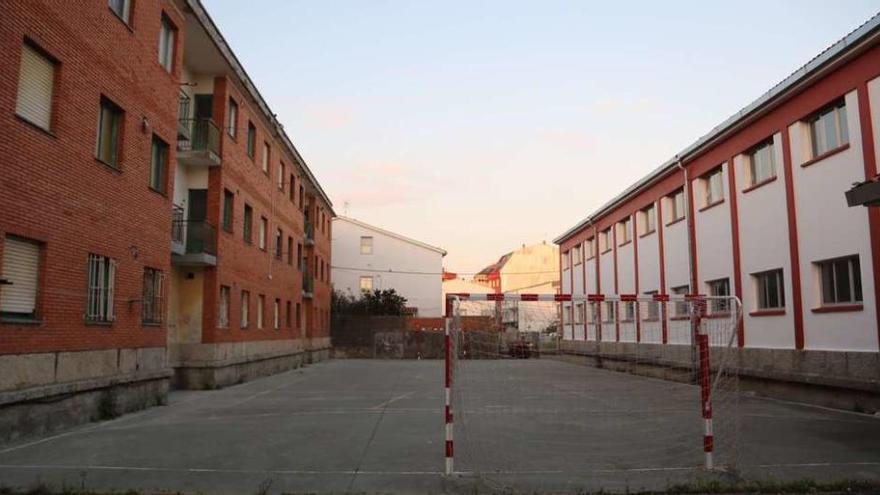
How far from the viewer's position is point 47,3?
1082 cm

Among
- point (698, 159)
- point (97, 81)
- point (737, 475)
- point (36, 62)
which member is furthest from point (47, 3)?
point (698, 159)

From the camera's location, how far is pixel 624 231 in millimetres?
31141

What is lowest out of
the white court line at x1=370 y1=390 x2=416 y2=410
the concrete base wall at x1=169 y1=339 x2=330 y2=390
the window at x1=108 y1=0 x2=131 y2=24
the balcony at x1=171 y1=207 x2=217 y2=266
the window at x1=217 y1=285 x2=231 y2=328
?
the white court line at x1=370 y1=390 x2=416 y2=410

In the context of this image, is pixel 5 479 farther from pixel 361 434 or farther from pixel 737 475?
pixel 737 475

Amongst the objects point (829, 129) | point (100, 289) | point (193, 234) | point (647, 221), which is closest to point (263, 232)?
point (193, 234)

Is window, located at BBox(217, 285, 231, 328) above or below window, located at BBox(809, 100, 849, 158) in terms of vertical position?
below

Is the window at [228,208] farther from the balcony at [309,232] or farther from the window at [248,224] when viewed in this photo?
the balcony at [309,232]

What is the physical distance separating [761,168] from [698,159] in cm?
390

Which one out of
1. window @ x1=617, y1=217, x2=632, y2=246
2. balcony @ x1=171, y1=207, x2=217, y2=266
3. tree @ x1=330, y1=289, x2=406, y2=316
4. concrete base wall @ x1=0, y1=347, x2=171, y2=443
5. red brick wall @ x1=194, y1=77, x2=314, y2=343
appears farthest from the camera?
tree @ x1=330, y1=289, x2=406, y2=316

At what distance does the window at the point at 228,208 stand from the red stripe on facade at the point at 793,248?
15.5 metres

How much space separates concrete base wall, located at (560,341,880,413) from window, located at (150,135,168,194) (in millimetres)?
9733

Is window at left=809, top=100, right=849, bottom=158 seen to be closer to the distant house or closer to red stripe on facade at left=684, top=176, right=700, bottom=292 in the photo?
red stripe on facade at left=684, top=176, right=700, bottom=292

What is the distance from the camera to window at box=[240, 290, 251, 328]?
23.5 metres

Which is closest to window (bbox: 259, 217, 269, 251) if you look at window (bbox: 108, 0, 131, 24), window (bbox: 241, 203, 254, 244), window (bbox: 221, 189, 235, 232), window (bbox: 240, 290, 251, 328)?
window (bbox: 241, 203, 254, 244)
